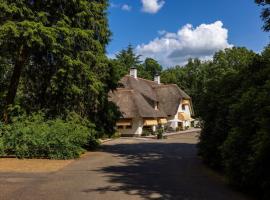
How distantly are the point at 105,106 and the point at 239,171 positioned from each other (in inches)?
707

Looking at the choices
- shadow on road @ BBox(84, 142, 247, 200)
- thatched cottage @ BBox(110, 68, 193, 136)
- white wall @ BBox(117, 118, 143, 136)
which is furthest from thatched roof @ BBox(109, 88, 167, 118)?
shadow on road @ BBox(84, 142, 247, 200)

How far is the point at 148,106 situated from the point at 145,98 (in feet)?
7.67

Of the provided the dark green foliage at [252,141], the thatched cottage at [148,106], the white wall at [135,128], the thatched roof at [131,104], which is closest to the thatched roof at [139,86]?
the thatched cottage at [148,106]

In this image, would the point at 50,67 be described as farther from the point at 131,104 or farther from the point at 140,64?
the point at 140,64

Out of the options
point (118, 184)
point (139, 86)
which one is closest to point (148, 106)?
point (139, 86)

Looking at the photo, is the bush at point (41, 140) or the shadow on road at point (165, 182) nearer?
the shadow on road at point (165, 182)

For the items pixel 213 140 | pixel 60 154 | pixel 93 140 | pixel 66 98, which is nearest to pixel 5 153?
pixel 60 154

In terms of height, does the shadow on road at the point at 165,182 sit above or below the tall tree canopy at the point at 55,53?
below

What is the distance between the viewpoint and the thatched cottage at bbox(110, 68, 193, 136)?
5566 centimetres

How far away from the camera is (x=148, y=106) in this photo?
195 feet

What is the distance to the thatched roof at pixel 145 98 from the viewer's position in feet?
182

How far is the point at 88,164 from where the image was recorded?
743 inches

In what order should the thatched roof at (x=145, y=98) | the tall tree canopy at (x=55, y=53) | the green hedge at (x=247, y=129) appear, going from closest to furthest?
the green hedge at (x=247, y=129) < the tall tree canopy at (x=55, y=53) < the thatched roof at (x=145, y=98)

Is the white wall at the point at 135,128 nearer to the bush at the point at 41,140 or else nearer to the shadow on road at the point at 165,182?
the bush at the point at 41,140
